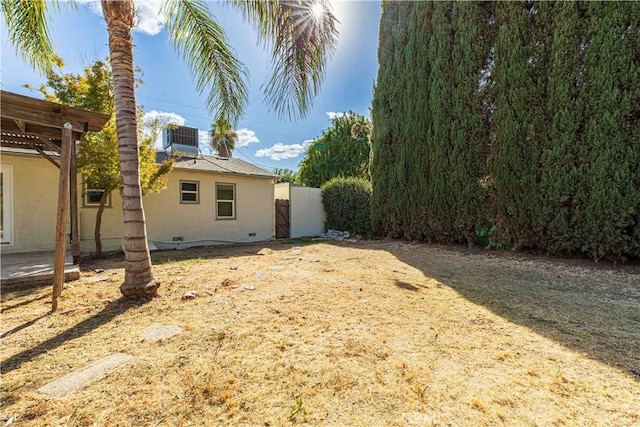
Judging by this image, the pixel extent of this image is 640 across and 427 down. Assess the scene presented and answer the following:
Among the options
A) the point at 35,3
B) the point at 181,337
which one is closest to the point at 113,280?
the point at 181,337

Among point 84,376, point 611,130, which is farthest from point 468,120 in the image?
point 84,376

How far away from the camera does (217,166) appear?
1041cm

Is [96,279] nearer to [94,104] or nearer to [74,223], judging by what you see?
[74,223]

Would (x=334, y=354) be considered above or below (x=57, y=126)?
below

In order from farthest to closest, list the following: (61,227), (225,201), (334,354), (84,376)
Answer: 1. (225,201)
2. (61,227)
3. (334,354)
4. (84,376)

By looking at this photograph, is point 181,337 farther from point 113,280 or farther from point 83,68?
point 83,68

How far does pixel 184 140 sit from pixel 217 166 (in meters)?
1.97

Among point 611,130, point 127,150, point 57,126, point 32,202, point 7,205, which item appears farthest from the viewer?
point 32,202

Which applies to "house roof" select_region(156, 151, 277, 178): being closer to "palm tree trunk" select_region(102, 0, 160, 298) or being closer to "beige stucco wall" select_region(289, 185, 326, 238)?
"beige stucco wall" select_region(289, 185, 326, 238)

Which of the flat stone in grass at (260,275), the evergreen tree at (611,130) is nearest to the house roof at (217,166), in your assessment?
the flat stone in grass at (260,275)

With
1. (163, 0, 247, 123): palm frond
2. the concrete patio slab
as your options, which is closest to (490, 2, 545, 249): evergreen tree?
(163, 0, 247, 123): palm frond

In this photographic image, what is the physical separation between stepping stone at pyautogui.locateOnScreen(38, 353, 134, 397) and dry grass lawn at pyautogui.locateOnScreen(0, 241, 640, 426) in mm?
65

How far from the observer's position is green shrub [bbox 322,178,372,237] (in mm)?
12352

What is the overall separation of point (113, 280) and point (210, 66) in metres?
3.81
